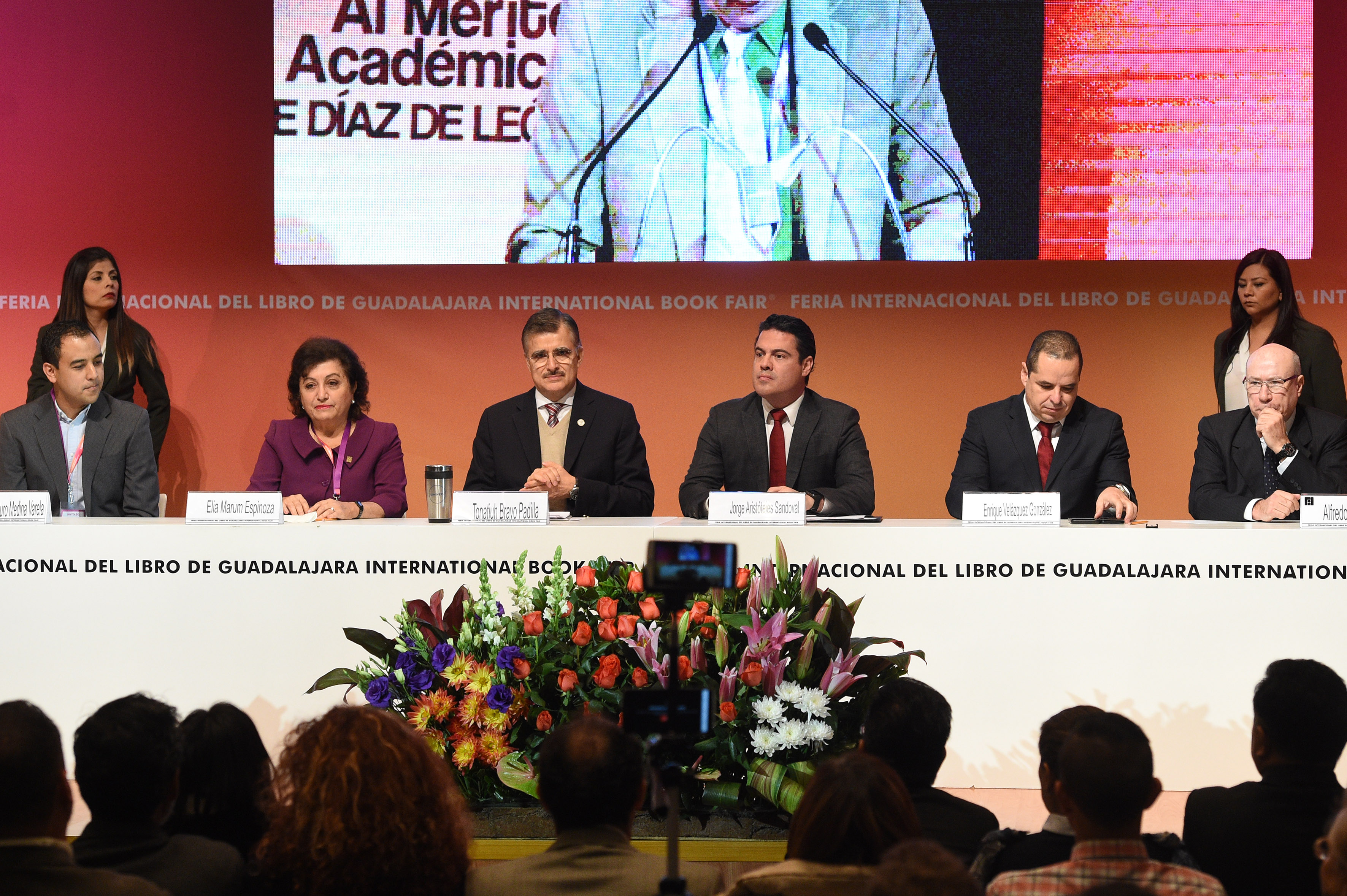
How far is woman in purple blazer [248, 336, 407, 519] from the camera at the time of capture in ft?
12.5

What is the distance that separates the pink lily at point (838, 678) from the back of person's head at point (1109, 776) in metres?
0.73

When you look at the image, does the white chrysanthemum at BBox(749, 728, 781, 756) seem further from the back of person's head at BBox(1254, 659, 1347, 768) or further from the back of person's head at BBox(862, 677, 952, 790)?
the back of person's head at BBox(1254, 659, 1347, 768)

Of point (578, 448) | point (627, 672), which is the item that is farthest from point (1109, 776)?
point (578, 448)

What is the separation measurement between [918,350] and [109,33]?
372cm

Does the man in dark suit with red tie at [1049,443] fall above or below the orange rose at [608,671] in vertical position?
above

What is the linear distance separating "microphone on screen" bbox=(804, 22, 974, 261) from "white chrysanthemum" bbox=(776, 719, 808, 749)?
9.80 feet

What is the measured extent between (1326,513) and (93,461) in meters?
3.43

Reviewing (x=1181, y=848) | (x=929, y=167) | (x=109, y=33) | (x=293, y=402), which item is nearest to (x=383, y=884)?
(x=1181, y=848)

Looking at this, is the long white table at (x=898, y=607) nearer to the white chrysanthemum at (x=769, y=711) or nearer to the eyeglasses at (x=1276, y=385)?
the white chrysanthemum at (x=769, y=711)

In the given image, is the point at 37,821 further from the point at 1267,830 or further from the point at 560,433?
the point at 560,433

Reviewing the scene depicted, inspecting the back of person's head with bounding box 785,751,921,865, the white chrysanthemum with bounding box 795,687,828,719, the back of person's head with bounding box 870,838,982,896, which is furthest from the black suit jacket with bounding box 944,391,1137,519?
the back of person's head with bounding box 870,838,982,896

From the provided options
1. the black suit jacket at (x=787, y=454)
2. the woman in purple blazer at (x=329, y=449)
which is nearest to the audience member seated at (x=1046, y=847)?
the black suit jacket at (x=787, y=454)

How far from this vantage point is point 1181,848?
1.81 metres

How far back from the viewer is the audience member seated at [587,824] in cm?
156
